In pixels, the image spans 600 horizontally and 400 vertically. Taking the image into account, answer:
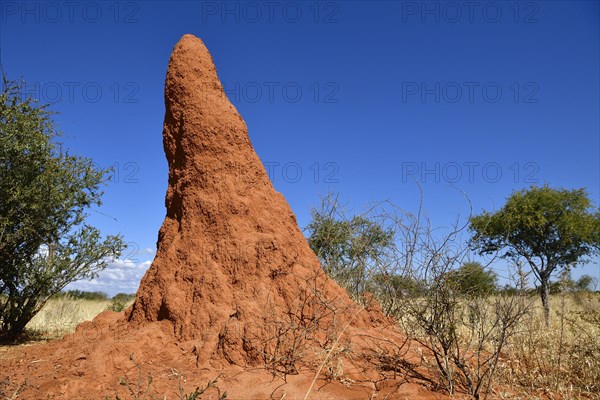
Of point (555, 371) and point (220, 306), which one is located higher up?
point (220, 306)

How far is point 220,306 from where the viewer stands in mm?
5105

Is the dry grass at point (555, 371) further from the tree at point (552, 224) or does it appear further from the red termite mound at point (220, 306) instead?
the tree at point (552, 224)

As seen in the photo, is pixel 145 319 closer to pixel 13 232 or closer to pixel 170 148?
pixel 170 148

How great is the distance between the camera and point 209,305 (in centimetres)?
509

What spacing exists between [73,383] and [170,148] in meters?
3.31

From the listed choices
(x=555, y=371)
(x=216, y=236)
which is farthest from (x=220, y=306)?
(x=555, y=371)

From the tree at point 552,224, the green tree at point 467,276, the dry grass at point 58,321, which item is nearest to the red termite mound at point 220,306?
the green tree at point 467,276

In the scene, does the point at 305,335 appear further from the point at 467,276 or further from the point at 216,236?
the point at 467,276

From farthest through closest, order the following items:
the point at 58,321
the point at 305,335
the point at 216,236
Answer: the point at 58,321 < the point at 216,236 < the point at 305,335

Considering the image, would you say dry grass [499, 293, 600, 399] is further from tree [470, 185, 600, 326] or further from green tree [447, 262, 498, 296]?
tree [470, 185, 600, 326]

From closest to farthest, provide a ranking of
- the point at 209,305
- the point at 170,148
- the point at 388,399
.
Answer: the point at 388,399 < the point at 209,305 < the point at 170,148

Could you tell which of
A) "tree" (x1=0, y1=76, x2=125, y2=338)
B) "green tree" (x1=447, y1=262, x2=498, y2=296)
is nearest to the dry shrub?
"green tree" (x1=447, y1=262, x2=498, y2=296)

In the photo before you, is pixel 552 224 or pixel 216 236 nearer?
pixel 216 236

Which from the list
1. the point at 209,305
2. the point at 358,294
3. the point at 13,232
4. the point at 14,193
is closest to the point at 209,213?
the point at 209,305
